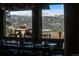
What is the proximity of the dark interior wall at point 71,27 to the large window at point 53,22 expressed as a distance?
0.07 metres

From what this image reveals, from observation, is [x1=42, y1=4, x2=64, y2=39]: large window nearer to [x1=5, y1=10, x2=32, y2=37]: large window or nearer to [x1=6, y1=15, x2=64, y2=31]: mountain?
[x1=6, y1=15, x2=64, y2=31]: mountain

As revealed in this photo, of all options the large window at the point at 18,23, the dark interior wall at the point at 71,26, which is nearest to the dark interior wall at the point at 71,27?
the dark interior wall at the point at 71,26

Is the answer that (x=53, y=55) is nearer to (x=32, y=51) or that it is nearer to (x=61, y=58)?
(x=61, y=58)

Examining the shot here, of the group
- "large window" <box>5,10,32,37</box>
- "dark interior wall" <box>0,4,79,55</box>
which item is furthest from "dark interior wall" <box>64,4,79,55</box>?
"large window" <box>5,10,32,37</box>

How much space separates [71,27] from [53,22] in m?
0.26

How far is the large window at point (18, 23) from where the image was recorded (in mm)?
2707

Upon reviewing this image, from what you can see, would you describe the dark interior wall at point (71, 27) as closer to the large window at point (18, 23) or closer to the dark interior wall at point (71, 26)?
the dark interior wall at point (71, 26)

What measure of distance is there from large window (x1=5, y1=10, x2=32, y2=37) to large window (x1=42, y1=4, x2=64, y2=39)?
206 millimetres

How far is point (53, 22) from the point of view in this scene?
107 inches

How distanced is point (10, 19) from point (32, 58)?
63 centimetres

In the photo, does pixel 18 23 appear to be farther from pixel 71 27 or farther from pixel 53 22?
pixel 71 27

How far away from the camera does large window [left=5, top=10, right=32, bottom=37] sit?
271 centimetres

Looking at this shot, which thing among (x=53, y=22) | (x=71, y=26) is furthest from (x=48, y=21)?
(x=71, y=26)

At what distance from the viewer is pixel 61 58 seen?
9.21 ft
